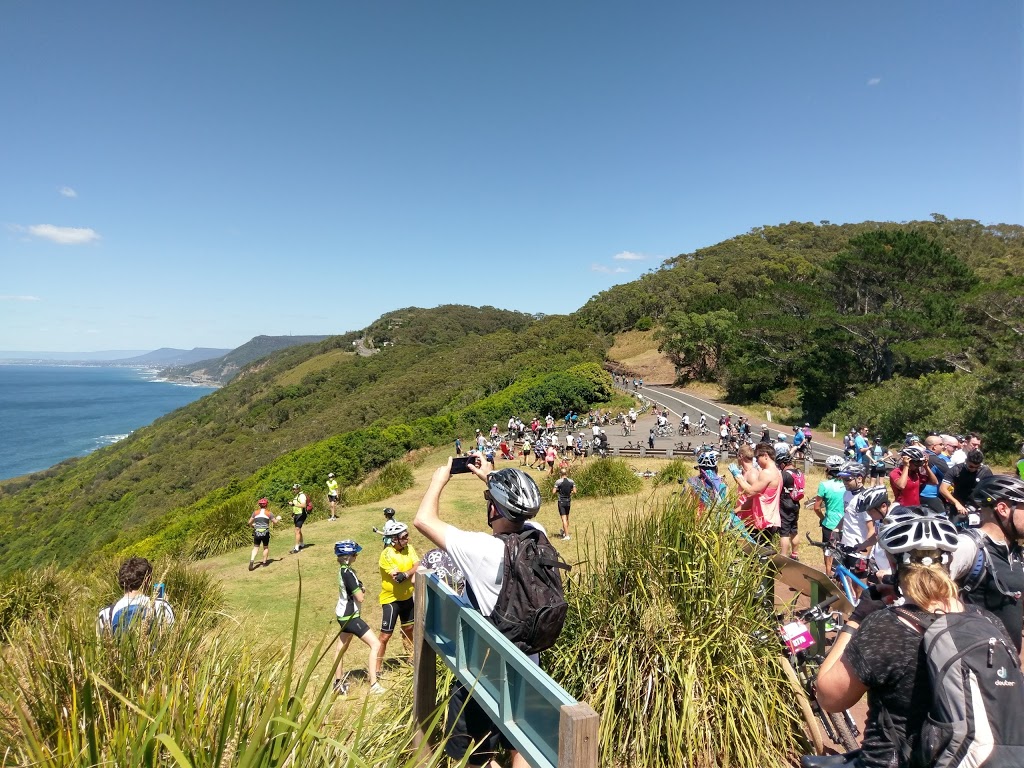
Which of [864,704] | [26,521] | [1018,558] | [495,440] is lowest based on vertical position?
[26,521]

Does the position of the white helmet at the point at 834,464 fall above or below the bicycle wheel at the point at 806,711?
above

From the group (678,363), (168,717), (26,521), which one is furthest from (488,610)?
(26,521)

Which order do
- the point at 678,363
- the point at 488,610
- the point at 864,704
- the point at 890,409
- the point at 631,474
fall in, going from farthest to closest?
the point at 678,363
the point at 890,409
the point at 631,474
the point at 864,704
the point at 488,610

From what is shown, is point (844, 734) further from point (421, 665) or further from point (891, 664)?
point (421, 665)

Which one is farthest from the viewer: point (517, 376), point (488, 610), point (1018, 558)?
point (517, 376)

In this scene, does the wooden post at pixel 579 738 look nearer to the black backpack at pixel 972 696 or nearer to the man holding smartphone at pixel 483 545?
the man holding smartphone at pixel 483 545

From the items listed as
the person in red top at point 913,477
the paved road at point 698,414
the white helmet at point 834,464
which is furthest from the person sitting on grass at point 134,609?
the paved road at point 698,414

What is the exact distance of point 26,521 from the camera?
55.3 meters

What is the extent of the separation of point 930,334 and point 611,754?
35.3 meters

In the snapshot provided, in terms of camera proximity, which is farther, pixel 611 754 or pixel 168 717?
pixel 611 754

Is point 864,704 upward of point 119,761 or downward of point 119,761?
downward

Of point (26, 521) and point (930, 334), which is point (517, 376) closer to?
point (930, 334)

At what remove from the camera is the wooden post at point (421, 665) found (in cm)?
251

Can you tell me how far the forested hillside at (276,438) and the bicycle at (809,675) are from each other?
1458 centimetres
